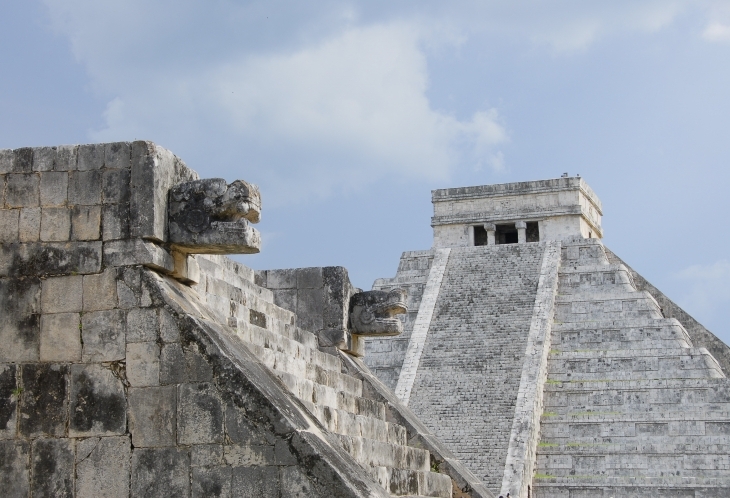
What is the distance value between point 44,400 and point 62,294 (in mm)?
712

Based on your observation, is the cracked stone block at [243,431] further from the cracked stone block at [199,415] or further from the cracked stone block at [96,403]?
the cracked stone block at [96,403]

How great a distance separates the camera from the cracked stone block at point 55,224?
8.59 meters

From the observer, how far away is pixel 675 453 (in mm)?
23938

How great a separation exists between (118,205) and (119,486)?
188 centimetres

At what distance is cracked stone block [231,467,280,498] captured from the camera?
7.76m

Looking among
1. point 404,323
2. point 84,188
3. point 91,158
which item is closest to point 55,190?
point 84,188

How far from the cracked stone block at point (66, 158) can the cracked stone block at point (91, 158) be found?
0.04 m

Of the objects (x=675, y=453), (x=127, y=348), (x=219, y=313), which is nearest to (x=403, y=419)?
(x=219, y=313)

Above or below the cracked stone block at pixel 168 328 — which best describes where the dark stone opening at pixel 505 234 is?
above

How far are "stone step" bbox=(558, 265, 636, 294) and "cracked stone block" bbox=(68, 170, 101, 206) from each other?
22.1 meters

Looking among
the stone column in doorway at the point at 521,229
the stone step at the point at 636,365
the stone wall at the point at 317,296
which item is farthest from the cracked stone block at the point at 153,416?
the stone column in doorway at the point at 521,229

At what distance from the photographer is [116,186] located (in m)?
8.59

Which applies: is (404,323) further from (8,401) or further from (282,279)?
(8,401)

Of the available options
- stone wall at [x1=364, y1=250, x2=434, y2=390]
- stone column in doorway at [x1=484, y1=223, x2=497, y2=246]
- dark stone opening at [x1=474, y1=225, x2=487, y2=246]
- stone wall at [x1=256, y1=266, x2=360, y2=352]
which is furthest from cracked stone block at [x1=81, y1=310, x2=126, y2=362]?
dark stone opening at [x1=474, y1=225, x2=487, y2=246]
